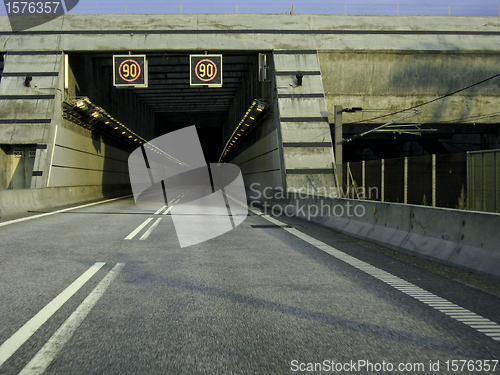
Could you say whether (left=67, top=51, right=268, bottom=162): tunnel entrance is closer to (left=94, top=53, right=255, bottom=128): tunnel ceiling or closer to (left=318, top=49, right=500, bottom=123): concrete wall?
(left=94, top=53, right=255, bottom=128): tunnel ceiling

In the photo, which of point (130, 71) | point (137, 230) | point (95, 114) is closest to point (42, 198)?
point (130, 71)

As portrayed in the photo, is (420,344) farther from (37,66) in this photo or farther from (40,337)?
(37,66)

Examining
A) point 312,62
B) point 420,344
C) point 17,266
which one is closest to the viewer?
point 420,344

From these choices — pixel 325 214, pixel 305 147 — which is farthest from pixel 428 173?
pixel 305 147

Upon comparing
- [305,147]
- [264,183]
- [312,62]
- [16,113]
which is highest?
[312,62]

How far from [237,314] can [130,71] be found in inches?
726

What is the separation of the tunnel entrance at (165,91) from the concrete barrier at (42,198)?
5.69 metres

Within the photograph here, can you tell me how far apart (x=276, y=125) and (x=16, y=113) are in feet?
44.5

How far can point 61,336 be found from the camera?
354 centimetres

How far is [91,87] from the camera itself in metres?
27.0

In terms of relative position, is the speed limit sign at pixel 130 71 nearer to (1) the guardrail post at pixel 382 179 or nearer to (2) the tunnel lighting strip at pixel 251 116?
(2) the tunnel lighting strip at pixel 251 116

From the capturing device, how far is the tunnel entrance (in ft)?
85.5

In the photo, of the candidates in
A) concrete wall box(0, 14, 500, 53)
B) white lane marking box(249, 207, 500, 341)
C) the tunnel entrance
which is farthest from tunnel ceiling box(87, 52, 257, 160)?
white lane marking box(249, 207, 500, 341)

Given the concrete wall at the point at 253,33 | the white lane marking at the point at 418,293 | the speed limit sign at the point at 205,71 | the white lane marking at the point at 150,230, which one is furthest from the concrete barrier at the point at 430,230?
the concrete wall at the point at 253,33
